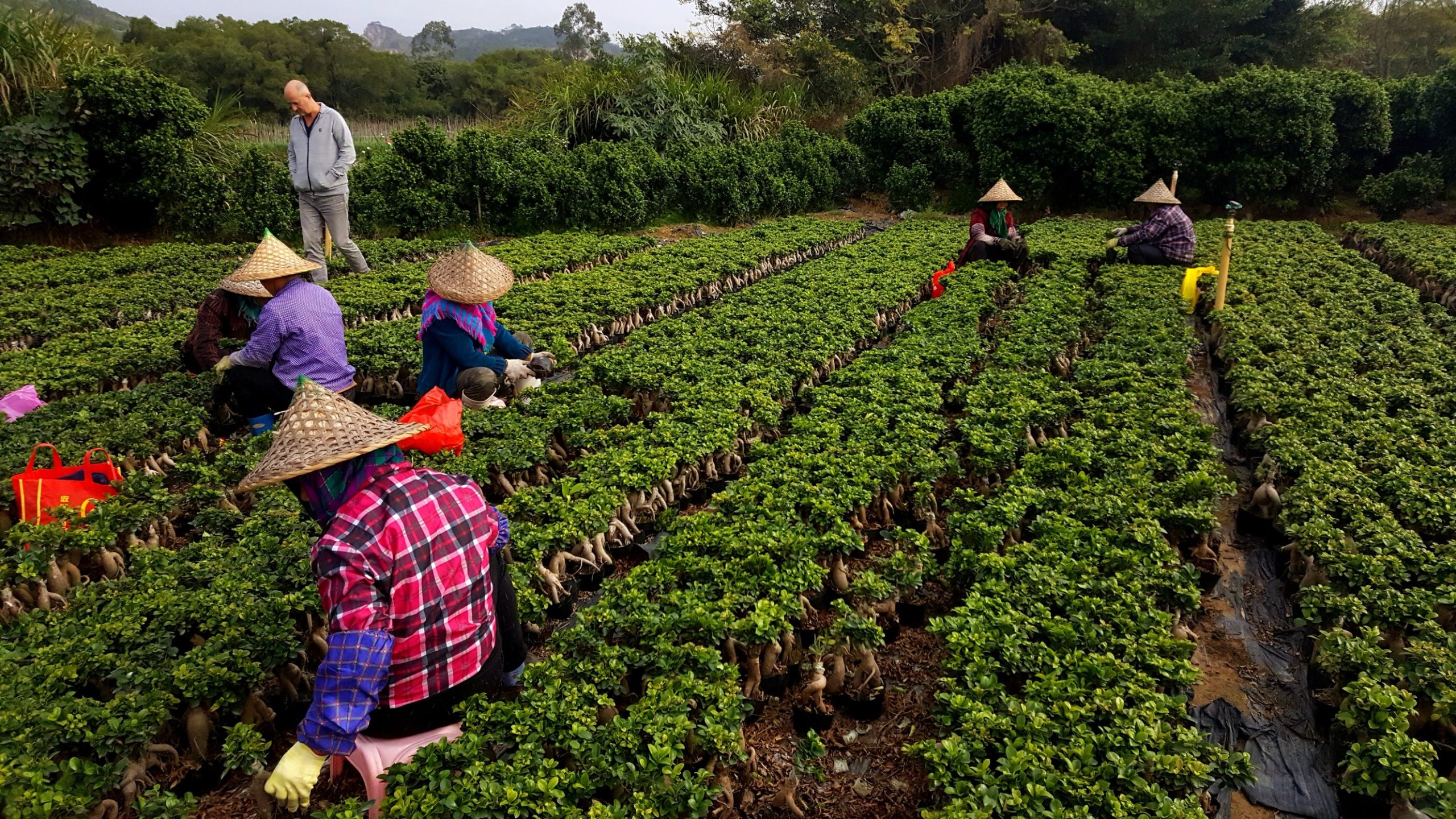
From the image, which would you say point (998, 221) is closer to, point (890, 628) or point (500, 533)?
point (890, 628)

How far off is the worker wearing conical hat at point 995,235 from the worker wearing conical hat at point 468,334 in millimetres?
9323

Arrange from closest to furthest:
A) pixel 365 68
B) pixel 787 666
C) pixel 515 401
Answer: pixel 787 666 < pixel 515 401 < pixel 365 68

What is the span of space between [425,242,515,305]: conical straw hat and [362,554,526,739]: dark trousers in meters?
3.17

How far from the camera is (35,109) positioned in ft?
56.3

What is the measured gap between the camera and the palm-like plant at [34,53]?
1697cm

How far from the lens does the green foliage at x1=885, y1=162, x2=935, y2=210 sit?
25344 mm

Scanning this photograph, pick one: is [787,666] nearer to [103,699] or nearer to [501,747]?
[501,747]

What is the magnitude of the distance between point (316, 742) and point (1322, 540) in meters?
6.22

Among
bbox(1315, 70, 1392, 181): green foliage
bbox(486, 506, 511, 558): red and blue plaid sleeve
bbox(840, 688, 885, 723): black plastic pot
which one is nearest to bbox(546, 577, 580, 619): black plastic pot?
bbox(486, 506, 511, 558): red and blue plaid sleeve

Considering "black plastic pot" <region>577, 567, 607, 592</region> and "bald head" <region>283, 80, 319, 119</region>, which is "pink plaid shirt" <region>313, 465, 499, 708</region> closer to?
"black plastic pot" <region>577, 567, 607, 592</region>

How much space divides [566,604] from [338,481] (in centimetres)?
243

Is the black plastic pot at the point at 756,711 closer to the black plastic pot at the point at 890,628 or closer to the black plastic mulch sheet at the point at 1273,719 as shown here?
the black plastic pot at the point at 890,628

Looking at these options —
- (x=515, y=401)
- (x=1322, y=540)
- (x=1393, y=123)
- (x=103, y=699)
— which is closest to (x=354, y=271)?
(x=515, y=401)

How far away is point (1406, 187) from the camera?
1998cm
